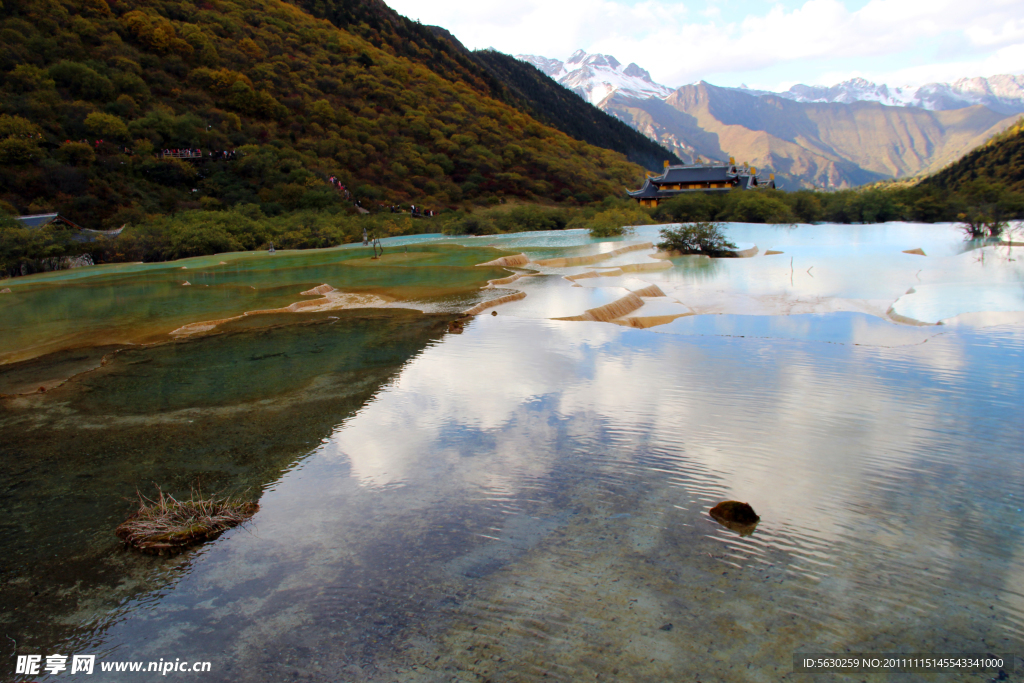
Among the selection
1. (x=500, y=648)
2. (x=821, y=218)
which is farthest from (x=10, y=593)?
(x=821, y=218)

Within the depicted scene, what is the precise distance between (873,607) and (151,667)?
447 cm

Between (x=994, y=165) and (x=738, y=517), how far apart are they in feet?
179

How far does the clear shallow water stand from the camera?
3434mm

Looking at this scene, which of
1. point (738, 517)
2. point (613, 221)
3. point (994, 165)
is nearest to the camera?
point (738, 517)

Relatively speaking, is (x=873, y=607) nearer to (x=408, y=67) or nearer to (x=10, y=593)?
(x=10, y=593)

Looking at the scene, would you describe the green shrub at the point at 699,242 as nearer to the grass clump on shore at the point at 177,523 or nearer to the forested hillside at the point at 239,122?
the grass clump on shore at the point at 177,523

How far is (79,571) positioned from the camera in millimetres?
4238

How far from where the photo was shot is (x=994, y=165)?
43188mm

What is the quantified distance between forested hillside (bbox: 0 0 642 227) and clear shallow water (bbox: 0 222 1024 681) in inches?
1416

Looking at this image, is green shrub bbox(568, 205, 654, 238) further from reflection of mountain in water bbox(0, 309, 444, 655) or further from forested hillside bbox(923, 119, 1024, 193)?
reflection of mountain in water bbox(0, 309, 444, 655)

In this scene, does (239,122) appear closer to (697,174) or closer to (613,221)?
(613,221)

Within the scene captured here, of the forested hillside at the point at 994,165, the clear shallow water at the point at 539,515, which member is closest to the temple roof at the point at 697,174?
the forested hillside at the point at 994,165

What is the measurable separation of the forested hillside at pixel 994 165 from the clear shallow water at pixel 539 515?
43.1 meters

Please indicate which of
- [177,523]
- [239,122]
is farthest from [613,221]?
[239,122]
